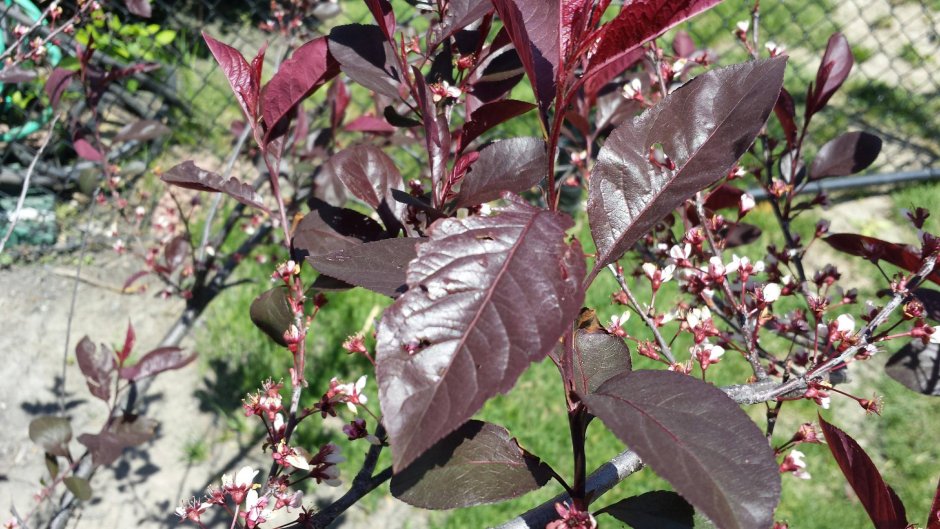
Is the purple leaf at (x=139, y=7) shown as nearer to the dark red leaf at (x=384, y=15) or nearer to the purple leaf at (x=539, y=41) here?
the dark red leaf at (x=384, y=15)

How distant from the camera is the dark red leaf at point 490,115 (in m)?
0.90

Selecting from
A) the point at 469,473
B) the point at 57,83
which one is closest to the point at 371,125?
the point at 57,83

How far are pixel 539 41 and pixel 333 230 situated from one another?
0.42 meters

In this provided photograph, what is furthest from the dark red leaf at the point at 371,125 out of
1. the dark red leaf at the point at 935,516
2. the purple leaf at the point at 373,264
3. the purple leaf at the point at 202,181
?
the dark red leaf at the point at 935,516

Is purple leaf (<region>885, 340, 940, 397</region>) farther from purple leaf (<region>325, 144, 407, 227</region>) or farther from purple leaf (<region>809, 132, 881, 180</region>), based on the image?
purple leaf (<region>325, 144, 407, 227</region>)

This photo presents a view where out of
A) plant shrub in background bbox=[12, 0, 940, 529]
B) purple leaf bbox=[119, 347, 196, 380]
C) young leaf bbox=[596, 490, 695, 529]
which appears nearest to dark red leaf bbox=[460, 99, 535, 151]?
plant shrub in background bbox=[12, 0, 940, 529]

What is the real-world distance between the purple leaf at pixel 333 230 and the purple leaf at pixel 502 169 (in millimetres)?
175

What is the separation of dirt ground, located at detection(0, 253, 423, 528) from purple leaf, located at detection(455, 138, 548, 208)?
1.68 m

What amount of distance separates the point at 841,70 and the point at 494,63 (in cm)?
76

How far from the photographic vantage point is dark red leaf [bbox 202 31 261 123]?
1000 mm

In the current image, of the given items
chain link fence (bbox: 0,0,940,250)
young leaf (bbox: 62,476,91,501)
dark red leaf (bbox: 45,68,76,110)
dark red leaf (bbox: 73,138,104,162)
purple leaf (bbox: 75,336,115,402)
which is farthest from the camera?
chain link fence (bbox: 0,0,940,250)

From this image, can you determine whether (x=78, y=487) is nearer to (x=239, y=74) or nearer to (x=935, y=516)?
(x=239, y=74)

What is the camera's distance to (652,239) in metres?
1.52

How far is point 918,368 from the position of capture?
4.17ft
